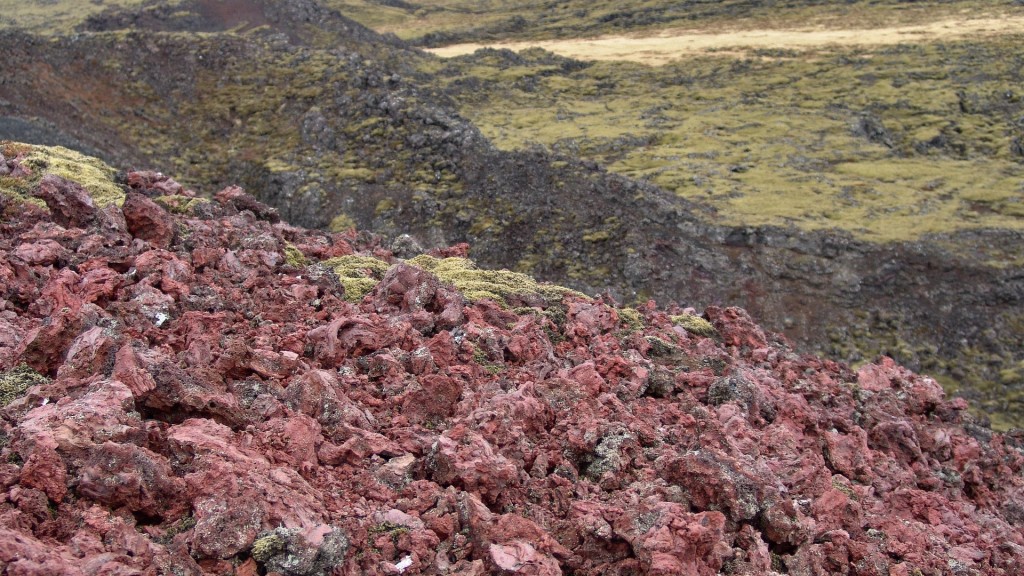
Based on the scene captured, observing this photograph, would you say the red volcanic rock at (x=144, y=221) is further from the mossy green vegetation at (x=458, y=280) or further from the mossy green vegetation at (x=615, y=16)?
the mossy green vegetation at (x=615, y=16)

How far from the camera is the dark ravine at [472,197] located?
21000 mm

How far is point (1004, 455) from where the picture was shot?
12469 mm

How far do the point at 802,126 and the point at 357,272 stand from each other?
30590 mm

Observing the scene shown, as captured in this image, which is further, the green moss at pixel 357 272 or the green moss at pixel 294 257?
the green moss at pixel 294 257

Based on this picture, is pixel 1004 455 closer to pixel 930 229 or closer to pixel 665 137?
pixel 930 229

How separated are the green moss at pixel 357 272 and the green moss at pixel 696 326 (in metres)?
4.48

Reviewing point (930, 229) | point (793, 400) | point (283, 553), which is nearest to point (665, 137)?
point (930, 229)

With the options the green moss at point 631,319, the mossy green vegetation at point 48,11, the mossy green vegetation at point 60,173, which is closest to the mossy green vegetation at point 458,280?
the green moss at point 631,319

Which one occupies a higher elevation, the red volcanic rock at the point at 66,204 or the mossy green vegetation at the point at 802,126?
→ the red volcanic rock at the point at 66,204

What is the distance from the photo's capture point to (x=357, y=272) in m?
10.9

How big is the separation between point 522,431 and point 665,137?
2987cm

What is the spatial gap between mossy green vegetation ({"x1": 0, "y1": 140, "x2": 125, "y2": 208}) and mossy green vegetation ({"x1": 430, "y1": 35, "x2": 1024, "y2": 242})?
14.3 meters

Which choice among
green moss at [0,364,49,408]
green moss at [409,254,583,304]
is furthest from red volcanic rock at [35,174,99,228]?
green moss at [409,254,583,304]

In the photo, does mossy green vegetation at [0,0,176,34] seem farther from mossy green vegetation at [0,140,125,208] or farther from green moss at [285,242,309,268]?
green moss at [285,242,309,268]
